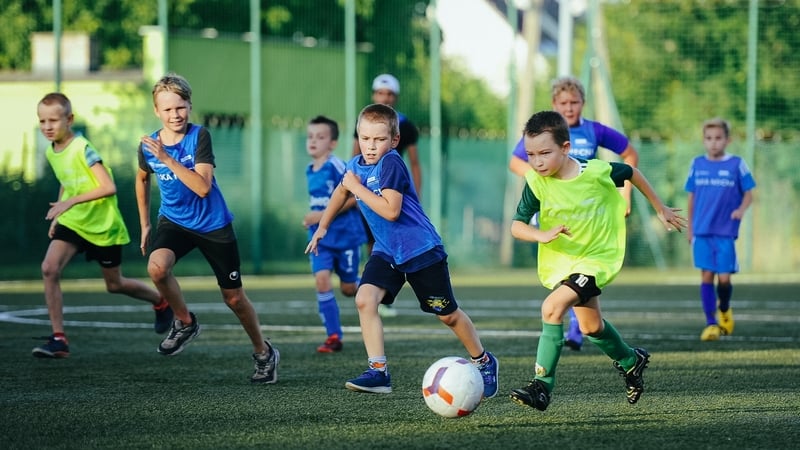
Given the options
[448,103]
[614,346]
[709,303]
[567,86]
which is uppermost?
[448,103]

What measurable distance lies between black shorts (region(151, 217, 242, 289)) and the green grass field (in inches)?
25.5

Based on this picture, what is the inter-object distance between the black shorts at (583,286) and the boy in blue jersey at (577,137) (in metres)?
2.96

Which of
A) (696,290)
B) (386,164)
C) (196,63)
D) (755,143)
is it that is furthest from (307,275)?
(386,164)

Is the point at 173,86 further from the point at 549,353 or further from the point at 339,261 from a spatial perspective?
the point at 339,261

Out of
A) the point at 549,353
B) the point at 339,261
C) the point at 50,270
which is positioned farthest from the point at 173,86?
the point at 339,261

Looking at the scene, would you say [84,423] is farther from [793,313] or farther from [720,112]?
[720,112]

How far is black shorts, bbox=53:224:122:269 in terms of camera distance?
9.45m

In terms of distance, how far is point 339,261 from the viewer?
1017cm

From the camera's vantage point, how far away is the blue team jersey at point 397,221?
6895 mm

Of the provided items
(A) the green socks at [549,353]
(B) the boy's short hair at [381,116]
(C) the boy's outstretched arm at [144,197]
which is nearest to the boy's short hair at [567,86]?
(B) the boy's short hair at [381,116]

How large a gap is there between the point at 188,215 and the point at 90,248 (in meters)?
2.07

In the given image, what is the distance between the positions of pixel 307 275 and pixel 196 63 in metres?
4.58

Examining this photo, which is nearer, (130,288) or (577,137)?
(577,137)

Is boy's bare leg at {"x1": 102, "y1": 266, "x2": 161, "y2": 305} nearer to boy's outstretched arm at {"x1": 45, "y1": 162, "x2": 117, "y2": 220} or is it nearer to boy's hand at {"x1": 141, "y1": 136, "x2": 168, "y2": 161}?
boy's outstretched arm at {"x1": 45, "y1": 162, "x2": 117, "y2": 220}
